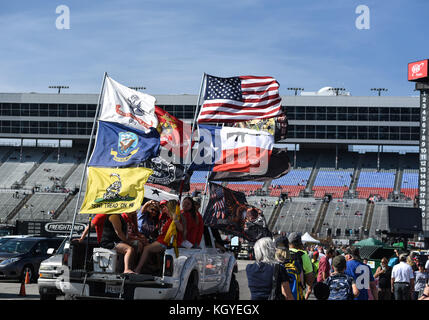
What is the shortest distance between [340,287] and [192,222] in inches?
174

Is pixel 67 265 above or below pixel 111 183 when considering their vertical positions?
below

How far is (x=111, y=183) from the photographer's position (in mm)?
11078

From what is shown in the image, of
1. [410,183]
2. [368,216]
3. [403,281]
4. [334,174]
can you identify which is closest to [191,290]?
[403,281]

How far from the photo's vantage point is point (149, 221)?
12812mm

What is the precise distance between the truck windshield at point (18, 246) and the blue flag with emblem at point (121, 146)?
399 inches

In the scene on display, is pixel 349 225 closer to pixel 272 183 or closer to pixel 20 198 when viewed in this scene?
pixel 272 183

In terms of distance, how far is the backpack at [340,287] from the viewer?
838 centimetres

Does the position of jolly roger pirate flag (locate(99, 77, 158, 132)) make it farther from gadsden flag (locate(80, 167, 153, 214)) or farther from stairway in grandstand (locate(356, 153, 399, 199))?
stairway in grandstand (locate(356, 153, 399, 199))

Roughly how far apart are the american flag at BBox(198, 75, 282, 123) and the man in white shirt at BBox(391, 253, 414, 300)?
179 inches

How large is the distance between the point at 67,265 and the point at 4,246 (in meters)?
10.6

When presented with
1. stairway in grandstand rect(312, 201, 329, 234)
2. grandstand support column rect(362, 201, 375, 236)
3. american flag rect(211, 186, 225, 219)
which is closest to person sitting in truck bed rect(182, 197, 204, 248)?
american flag rect(211, 186, 225, 219)
